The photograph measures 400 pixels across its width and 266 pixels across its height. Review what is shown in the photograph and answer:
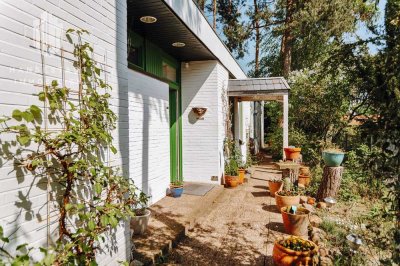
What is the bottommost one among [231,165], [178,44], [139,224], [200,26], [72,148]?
[139,224]

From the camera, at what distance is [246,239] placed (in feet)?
13.7

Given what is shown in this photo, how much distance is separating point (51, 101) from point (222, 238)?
10.4 feet

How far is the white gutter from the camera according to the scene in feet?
14.9

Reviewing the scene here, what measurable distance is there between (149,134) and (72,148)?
3001 mm

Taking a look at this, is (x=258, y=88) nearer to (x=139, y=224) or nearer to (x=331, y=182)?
(x=331, y=182)

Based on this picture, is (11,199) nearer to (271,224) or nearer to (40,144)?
(40,144)

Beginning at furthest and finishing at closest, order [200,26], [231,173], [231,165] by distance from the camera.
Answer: [231,165] → [231,173] → [200,26]

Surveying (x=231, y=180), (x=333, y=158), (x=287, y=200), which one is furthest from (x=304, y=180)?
(x=287, y=200)

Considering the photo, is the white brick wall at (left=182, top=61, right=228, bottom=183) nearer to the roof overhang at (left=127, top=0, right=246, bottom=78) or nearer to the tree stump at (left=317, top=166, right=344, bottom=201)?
the roof overhang at (left=127, top=0, right=246, bottom=78)

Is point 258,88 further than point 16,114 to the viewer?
Yes

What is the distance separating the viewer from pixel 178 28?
5.00m

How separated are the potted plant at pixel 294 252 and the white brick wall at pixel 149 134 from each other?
2633 millimetres

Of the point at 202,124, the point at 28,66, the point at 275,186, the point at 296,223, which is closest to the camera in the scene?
the point at 28,66

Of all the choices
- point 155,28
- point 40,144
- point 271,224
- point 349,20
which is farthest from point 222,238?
point 349,20
